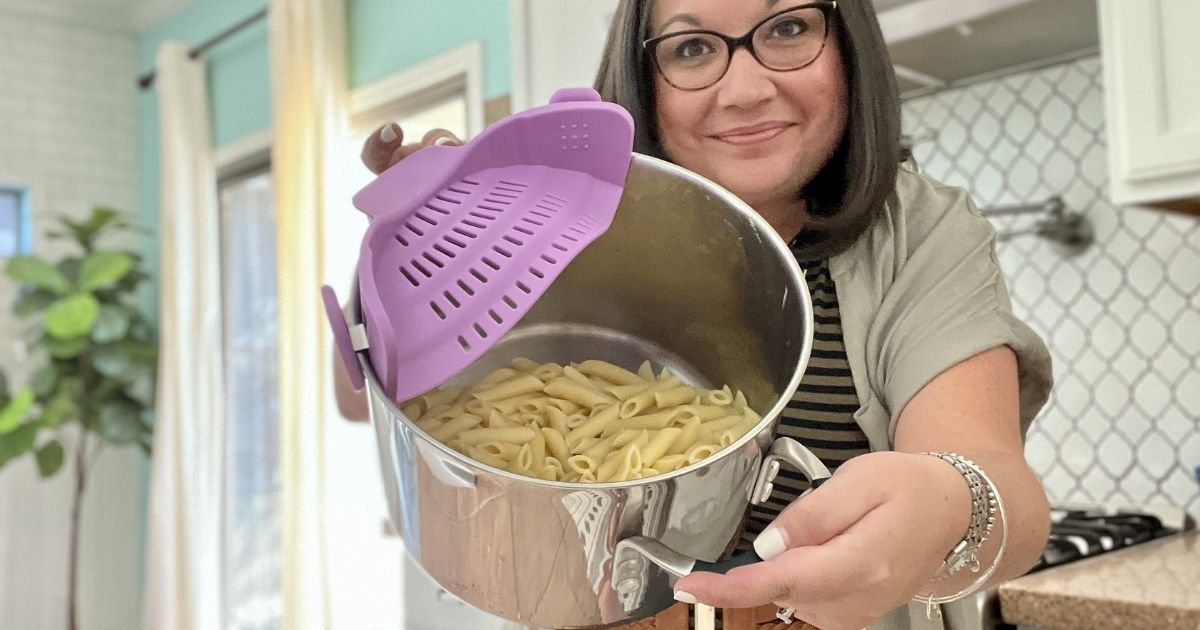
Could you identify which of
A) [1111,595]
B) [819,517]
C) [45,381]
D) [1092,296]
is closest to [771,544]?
[819,517]

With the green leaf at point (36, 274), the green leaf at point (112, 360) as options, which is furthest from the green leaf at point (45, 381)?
the green leaf at point (36, 274)

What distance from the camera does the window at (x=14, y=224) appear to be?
3.04 m

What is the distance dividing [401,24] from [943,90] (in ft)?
3.94

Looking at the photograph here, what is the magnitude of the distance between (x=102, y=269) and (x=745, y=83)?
104 inches

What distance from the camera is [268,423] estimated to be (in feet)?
9.34

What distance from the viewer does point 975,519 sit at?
43 centimetres

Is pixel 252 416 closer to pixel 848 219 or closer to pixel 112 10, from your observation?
pixel 112 10

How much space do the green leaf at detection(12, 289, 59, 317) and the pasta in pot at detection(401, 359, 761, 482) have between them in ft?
8.62

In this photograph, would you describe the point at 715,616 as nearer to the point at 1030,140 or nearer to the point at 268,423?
the point at 1030,140

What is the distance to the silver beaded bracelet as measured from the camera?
43 cm

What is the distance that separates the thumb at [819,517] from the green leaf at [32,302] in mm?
2813

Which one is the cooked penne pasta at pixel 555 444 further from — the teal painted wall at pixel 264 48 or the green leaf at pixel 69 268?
the green leaf at pixel 69 268

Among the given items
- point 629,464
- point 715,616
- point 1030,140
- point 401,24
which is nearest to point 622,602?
point 629,464

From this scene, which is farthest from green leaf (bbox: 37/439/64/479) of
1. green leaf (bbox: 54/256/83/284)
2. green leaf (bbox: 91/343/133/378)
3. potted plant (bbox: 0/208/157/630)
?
green leaf (bbox: 54/256/83/284)
